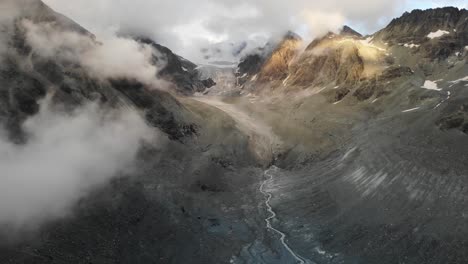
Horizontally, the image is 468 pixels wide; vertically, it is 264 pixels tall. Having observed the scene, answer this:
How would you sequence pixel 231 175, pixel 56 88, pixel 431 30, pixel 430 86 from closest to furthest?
pixel 56 88 < pixel 231 175 < pixel 430 86 < pixel 431 30

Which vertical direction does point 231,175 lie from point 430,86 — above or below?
below

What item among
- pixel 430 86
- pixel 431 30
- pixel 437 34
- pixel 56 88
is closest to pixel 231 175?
pixel 56 88

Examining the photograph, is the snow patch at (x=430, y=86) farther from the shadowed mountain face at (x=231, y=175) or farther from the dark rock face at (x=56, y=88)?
the dark rock face at (x=56, y=88)

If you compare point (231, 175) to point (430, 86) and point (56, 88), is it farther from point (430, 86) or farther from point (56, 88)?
point (430, 86)

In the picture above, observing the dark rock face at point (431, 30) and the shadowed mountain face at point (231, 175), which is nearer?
the shadowed mountain face at point (231, 175)

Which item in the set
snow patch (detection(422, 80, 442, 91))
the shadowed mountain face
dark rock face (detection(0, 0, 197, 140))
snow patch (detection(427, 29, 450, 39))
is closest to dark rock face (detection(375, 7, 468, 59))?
snow patch (detection(427, 29, 450, 39))

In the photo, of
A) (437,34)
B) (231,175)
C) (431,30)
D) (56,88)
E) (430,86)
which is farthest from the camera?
(431,30)

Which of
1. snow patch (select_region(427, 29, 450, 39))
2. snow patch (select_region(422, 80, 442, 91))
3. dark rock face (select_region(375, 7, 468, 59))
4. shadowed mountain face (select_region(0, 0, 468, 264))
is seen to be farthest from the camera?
snow patch (select_region(427, 29, 450, 39))

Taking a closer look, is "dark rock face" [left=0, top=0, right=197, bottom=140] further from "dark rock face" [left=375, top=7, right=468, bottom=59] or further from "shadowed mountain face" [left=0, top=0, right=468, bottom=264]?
"dark rock face" [left=375, top=7, right=468, bottom=59]

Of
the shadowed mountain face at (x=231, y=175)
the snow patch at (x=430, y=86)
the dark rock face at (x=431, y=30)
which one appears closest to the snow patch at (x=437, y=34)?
the dark rock face at (x=431, y=30)
